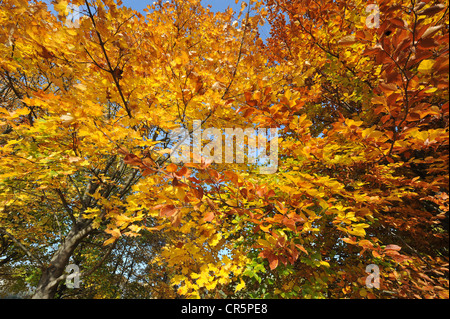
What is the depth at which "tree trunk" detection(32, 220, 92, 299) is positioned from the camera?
3.32 meters

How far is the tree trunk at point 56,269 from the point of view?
131 inches

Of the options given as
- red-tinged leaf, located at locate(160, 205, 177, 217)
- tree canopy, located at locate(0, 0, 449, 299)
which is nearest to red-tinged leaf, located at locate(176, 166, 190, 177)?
tree canopy, located at locate(0, 0, 449, 299)

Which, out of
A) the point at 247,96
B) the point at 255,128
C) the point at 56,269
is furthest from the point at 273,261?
the point at 56,269

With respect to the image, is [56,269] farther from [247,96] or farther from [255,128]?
[247,96]

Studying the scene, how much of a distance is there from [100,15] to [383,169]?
2901 millimetres

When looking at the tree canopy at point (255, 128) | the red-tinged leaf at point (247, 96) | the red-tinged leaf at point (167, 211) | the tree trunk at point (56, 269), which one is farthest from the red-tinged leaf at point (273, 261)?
the tree trunk at point (56, 269)

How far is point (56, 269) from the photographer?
349 cm

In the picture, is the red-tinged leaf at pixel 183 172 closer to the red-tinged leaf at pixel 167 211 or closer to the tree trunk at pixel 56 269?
the red-tinged leaf at pixel 167 211

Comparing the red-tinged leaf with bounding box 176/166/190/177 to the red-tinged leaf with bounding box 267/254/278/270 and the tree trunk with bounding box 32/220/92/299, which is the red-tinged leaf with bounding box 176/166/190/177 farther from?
the tree trunk with bounding box 32/220/92/299

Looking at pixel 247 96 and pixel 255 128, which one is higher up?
pixel 255 128
